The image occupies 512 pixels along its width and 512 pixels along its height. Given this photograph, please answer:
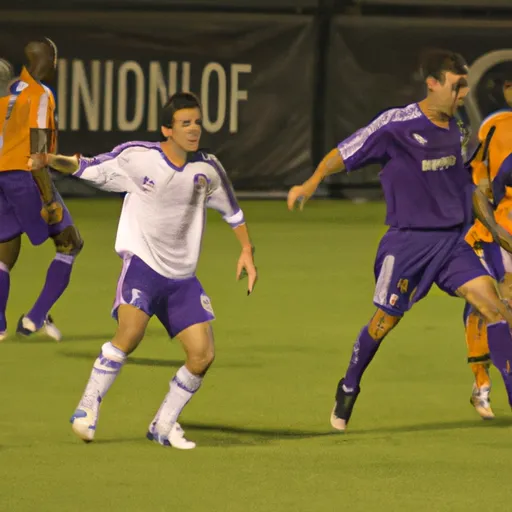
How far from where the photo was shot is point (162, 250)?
24.6ft

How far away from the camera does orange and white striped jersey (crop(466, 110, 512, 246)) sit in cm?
821

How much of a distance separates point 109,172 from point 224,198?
574mm

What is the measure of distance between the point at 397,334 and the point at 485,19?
931cm

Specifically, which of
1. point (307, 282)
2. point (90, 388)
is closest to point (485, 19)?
point (307, 282)

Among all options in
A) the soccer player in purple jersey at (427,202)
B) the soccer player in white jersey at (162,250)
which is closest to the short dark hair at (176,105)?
the soccer player in white jersey at (162,250)

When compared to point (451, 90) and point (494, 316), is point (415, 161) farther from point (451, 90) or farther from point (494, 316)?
point (494, 316)

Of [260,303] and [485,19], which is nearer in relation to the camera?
[260,303]

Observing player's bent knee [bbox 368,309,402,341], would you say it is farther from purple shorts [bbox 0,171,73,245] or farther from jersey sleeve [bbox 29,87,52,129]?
purple shorts [bbox 0,171,73,245]

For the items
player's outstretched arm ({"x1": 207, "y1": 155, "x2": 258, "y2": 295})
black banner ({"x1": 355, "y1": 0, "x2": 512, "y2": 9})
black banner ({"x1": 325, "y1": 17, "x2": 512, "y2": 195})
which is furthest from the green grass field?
black banner ({"x1": 355, "y1": 0, "x2": 512, "y2": 9})

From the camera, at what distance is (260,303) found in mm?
12352

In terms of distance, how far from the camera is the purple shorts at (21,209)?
35.0ft

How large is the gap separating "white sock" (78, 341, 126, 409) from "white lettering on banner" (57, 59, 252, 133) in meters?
11.3

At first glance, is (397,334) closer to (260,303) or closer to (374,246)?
(260,303)

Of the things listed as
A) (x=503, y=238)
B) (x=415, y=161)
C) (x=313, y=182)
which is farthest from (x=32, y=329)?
(x=503, y=238)
